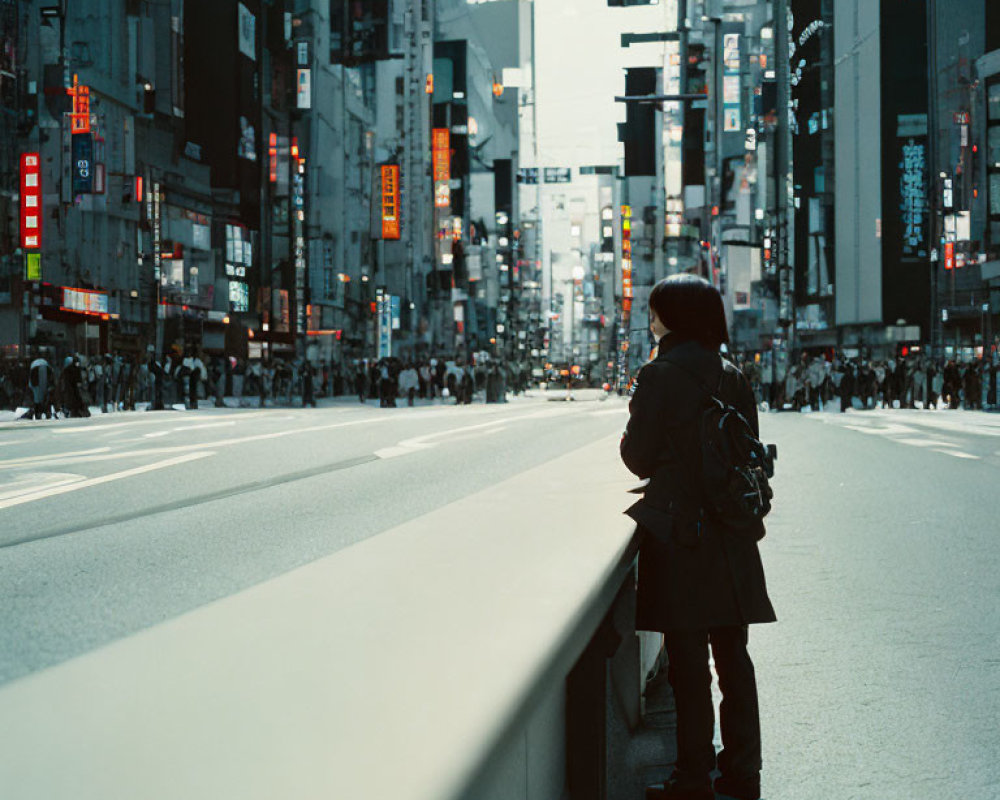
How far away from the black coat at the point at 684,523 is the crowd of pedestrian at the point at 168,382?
2489cm

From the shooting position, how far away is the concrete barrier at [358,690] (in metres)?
1.62

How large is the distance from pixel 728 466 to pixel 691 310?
567 millimetres

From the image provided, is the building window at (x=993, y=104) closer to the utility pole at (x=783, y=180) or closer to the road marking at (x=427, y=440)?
the road marking at (x=427, y=440)

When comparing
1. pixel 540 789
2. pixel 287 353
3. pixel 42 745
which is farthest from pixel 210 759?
pixel 287 353

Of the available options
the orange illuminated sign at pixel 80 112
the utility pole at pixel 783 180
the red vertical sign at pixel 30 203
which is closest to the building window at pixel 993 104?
the orange illuminated sign at pixel 80 112

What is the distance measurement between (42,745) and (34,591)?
6.03m

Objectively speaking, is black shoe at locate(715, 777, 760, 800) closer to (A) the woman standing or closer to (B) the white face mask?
(A) the woman standing

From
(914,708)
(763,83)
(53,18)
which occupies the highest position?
(763,83)

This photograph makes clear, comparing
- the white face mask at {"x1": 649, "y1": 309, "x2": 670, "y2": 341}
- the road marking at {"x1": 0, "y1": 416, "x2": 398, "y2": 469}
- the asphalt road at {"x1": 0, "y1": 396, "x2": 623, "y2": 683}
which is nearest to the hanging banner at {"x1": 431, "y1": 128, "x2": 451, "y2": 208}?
the asphalt road at {"x1": 0, "y1": 396, "x2": 623, "y2": 683}

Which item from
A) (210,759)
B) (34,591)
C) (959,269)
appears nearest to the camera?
(210,759)

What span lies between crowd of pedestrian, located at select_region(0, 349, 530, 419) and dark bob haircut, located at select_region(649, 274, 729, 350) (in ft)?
81.1

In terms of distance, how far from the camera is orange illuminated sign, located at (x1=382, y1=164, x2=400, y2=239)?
81.6m

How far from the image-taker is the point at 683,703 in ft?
12.3

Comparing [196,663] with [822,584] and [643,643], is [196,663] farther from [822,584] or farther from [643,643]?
[822,584]
